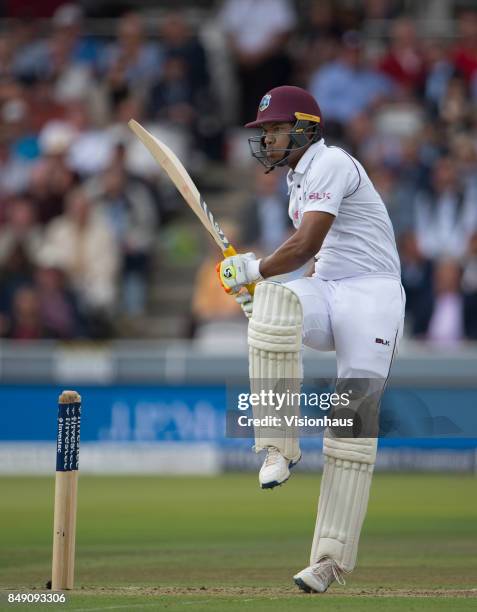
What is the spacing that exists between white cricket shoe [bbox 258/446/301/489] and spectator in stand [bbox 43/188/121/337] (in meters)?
8.79

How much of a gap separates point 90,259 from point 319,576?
9.22 meters

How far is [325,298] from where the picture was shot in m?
6.61

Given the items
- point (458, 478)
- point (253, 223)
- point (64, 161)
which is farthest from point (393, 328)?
point (64, 161)

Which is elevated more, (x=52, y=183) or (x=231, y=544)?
(x=52, y=183)

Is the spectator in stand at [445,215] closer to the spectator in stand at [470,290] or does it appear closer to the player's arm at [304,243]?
the spectator in stand at [470,290]

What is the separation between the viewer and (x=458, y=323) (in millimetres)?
13859

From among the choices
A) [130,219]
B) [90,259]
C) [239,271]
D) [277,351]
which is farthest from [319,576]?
[130,219]

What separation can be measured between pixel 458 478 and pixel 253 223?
358 cm

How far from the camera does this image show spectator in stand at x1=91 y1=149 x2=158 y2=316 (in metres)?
15.4

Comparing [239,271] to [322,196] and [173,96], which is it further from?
[173,96]

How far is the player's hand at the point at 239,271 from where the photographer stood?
6504 mm

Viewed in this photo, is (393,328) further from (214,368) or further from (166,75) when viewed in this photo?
(166,75)

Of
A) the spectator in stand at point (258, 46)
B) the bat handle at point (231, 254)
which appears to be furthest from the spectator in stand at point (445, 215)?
the bat handle at point (231, 254)

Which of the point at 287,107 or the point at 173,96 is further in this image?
the point at 173,96
